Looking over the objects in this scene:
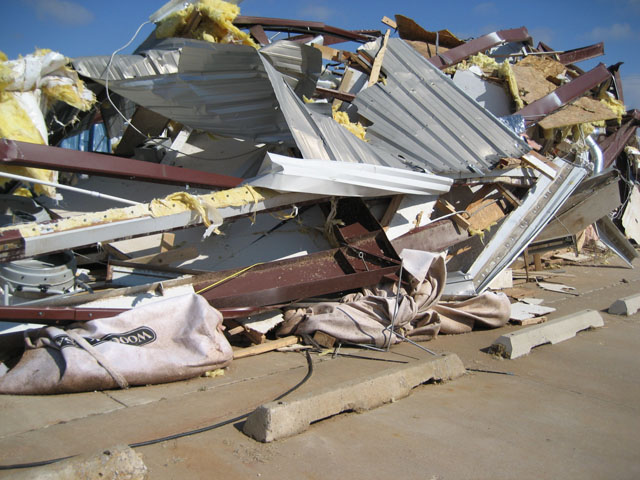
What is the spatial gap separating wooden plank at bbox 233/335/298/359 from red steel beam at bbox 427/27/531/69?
5.62 metres

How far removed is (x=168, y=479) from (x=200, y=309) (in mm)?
1547

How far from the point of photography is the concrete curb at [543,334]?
4.04m

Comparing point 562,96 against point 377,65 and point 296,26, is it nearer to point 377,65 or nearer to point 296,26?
point 377,65

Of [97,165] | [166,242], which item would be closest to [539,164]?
[166,242]

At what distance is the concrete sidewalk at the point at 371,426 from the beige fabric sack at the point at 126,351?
3.1 inches

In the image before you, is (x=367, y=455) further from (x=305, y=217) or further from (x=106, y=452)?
(x=305, y=217)

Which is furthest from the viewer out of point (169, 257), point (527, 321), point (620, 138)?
point (620, 138)

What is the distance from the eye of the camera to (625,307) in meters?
5.68

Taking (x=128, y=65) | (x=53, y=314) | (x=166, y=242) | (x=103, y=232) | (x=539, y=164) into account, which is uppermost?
(x=128, y=65)

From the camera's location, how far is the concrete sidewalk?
7.06 ft

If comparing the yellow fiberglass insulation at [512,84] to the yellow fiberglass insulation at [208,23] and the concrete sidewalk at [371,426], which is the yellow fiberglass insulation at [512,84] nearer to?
the yellow fiberglass insulation at [208,23]

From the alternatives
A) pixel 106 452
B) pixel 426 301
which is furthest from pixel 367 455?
pixel 426 301

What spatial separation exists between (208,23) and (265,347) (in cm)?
399

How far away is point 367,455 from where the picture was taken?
2.26m
